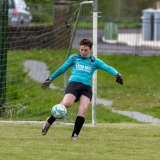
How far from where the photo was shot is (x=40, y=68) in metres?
17.1

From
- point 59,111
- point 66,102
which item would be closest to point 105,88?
point 66,102

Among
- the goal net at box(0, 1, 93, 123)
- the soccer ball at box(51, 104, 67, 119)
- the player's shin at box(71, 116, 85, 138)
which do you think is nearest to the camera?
the soccer ball at box(51, 104, 67, 119)

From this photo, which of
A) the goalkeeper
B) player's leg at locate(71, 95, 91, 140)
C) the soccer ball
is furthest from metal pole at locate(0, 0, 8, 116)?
the soccer ball

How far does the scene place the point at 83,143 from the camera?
10070 mm

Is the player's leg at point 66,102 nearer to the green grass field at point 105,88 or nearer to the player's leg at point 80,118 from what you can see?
the player's leg at point 80,118

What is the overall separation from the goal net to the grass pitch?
180cm

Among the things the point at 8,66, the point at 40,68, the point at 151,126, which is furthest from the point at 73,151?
the point at 40,68

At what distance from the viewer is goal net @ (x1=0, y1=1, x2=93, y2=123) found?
1404 cm

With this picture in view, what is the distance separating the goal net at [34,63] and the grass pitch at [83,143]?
1802 millimetres

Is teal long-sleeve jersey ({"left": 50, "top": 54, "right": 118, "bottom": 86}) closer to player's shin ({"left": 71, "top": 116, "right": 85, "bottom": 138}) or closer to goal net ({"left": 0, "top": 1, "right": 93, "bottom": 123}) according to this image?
player's shin ({"left": 71, "top": 116, "right": 85, "bottom": 138})

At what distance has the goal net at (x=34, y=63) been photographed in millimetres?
14039

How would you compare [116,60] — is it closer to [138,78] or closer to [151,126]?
[138,78]

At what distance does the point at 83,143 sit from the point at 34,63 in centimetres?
791

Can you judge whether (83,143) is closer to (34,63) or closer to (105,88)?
(34,63)
